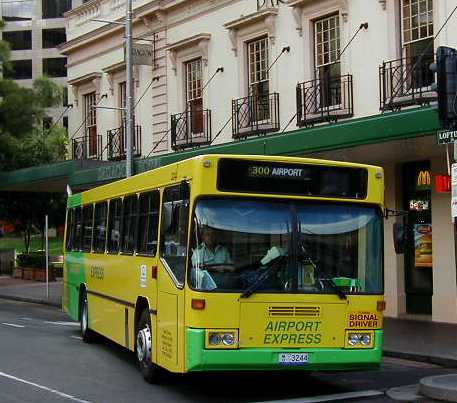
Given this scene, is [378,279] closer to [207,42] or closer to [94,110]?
[207,42]

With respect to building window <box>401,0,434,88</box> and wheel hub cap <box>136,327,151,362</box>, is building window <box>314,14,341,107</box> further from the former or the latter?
wheel hub cap <box>136,327,151,362</box>

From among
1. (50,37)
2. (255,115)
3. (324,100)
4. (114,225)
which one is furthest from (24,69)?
(114,225)

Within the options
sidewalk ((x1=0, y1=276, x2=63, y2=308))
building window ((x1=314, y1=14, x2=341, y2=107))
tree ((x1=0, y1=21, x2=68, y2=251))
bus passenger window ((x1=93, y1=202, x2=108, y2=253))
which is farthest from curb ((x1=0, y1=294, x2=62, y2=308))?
bus passenger window ((x1=93, y1=202, x2=108, y2=253))

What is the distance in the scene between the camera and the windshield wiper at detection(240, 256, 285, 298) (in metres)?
9.38

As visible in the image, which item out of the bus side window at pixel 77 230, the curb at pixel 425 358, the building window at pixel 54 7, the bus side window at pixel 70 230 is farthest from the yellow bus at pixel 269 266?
the building window at pixel 54 7

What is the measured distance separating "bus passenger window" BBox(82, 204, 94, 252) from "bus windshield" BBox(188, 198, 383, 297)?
6.20m

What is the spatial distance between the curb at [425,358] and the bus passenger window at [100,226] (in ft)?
17.0

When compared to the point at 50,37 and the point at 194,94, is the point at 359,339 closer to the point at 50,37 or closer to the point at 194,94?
the point at 194,94

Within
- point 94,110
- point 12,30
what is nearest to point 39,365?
point 94,110

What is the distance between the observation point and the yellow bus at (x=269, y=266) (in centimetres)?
938

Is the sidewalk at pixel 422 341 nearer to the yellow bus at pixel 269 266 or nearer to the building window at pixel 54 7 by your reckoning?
the yellow bus at pixel 269 266

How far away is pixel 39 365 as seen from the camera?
12438 mm

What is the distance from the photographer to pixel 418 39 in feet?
60.7

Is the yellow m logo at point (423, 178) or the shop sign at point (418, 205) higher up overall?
the yellow m logo at point (423, 178)
